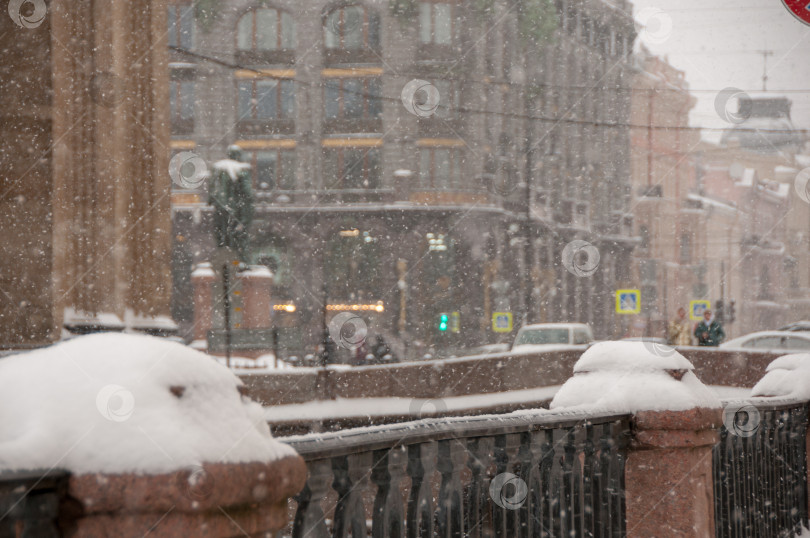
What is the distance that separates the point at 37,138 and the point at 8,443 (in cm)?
1009

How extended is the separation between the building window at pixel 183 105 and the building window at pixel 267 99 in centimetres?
190

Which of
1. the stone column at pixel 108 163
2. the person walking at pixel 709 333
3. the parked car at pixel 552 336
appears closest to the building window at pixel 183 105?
the parked car at pixel 552 336

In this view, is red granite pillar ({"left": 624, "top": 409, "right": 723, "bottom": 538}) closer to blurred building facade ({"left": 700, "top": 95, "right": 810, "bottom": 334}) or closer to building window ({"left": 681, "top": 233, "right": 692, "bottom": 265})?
building window ({"left": 681, "top": 233, "right": 692, "bottom": 265})

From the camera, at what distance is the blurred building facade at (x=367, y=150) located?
31500 mm

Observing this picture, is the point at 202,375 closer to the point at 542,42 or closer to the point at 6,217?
the point at 6,217

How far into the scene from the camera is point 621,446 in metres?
3.68

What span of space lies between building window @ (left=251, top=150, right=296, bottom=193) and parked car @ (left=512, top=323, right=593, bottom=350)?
44.6ft

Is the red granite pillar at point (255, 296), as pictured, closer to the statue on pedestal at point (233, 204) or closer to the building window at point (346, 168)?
the statue on pedestal at point (233, 204)

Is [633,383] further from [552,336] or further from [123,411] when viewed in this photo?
[552,336]

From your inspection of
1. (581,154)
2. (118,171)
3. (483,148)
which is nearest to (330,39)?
(483,148)

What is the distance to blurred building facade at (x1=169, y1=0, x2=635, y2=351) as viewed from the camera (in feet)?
103

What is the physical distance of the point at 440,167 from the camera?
108 feet

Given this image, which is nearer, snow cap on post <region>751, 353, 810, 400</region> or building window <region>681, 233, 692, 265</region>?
snow cap on post <region>751, 353, 810, 400</region>

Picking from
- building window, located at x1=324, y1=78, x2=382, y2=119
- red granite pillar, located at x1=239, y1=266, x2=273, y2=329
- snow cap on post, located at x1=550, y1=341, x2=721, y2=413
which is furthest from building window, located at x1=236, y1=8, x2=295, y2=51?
A: snow cap on post, located at x1=550, y1=341, x2=721, y2=413
